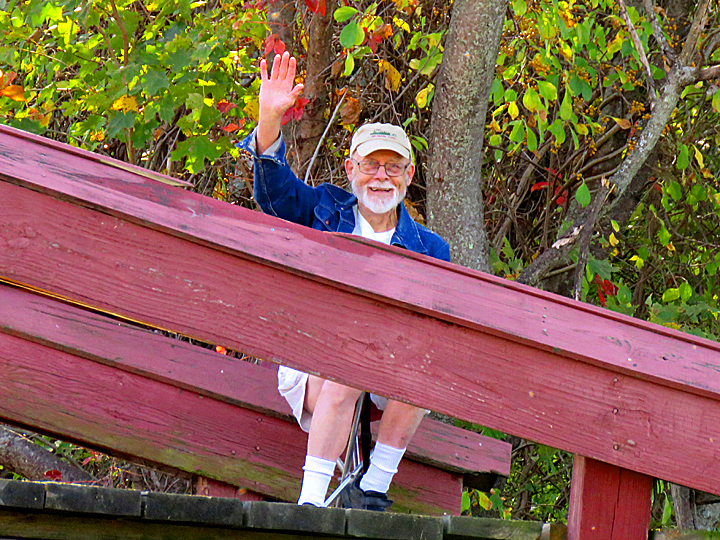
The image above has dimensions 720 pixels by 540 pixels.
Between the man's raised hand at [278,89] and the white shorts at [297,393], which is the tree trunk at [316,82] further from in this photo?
the white shorts at [297,393]

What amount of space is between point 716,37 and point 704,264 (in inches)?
64.4

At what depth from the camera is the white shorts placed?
9.58 ft

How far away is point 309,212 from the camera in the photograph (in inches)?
126

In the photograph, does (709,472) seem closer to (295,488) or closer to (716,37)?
(295,488)

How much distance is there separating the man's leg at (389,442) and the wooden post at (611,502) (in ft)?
3.98

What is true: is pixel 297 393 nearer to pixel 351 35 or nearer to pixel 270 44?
pixel 351 35

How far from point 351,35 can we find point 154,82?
953 millimetres

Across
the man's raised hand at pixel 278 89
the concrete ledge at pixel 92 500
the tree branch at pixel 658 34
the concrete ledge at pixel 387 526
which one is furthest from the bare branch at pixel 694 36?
the concrete ledge at pixel 92 500

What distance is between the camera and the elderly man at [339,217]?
104 inches

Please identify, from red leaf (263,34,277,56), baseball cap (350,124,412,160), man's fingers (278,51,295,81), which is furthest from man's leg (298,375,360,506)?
red leaf (263,34,277,56)

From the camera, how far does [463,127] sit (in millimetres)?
3744

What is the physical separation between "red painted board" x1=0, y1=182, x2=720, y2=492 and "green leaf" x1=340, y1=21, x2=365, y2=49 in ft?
7.42

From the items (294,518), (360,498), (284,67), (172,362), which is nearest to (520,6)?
(284,67)

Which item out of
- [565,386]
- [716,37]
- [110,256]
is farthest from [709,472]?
[716,37]
